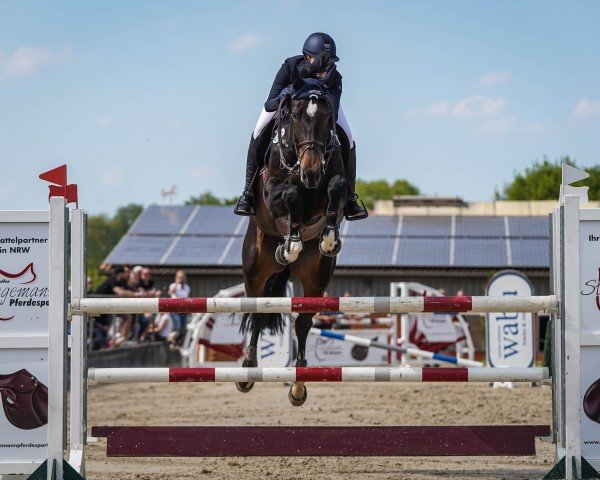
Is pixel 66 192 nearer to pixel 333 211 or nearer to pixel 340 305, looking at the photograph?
pixel 333 211

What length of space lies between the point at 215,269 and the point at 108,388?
1227cm

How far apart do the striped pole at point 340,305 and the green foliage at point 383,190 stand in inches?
2890

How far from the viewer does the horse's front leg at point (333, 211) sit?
208 inches

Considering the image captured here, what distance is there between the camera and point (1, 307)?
14.6 feet

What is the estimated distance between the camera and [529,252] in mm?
23234

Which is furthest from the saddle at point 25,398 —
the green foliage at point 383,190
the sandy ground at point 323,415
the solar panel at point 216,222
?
the green foliage at point 383,190

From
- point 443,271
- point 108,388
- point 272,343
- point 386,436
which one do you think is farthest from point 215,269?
point 386,436

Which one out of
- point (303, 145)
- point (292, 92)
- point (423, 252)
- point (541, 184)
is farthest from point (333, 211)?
point (541, 184)

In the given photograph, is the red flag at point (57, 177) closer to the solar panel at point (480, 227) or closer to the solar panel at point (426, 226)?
the solar panel at point (480, 227)

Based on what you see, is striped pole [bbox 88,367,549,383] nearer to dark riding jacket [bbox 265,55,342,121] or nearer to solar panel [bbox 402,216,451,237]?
dark riding jacket [bbox 265,55,342,121]

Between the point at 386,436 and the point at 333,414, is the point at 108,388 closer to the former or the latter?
the point at 333,414

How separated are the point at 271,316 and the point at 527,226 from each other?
63.4ft

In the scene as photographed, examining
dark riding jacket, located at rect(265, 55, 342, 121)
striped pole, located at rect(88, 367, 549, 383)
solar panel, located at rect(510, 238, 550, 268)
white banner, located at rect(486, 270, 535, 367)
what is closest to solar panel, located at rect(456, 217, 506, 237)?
solar panel, located at rect(510, 238, 550, 268)

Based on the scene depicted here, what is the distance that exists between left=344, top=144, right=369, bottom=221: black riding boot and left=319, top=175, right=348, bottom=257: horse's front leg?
1.46ft
